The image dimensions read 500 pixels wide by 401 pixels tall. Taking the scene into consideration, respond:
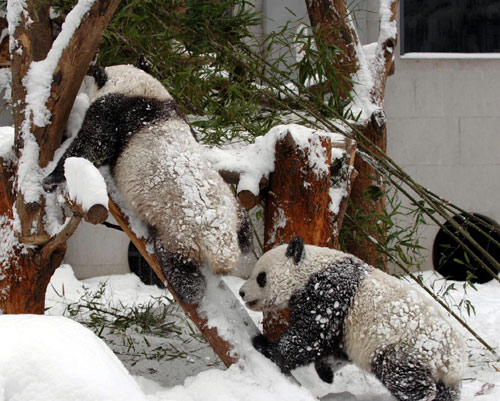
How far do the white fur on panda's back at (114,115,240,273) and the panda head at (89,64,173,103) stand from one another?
173 mm

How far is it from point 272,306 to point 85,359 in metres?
0.99

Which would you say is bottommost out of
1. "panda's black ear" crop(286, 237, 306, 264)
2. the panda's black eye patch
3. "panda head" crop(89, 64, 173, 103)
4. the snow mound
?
the panda's black eye patch

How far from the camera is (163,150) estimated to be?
7.41 ft

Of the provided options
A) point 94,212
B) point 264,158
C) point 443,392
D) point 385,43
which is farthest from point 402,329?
point 385,43

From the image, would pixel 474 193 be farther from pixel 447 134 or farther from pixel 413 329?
pixel 413 329

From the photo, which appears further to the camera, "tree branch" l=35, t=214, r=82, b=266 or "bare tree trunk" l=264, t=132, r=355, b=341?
"bare tree trunk" l=264, t=132, r=355, b=341

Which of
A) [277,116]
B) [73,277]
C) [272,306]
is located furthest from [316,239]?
[73,277]

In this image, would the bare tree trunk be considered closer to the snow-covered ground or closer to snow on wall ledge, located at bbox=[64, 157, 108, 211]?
the snow-covered ground

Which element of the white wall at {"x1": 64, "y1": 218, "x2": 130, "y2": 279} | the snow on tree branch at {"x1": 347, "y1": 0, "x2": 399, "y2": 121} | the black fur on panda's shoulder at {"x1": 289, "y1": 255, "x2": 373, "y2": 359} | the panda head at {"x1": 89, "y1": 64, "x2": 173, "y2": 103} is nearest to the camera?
the black fur on panda's shoulder at {"x1": 289, "y1": 255, "x2": 373, "y2": 359}

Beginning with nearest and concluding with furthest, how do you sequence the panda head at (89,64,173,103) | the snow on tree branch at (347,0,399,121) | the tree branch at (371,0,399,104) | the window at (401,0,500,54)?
the panda head at (89,64,173,103) → the snow on tree branch at (347,0,399,121) → the tree branch at (371,0,399,104) → the window at (401,0,500,54)

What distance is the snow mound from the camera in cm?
130

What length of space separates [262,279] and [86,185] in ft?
2.46

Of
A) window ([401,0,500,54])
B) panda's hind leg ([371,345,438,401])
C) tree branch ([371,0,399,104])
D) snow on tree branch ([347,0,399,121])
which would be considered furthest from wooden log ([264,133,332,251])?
window ([401,0,500,54])

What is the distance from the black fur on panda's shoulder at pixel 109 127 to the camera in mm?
2277
